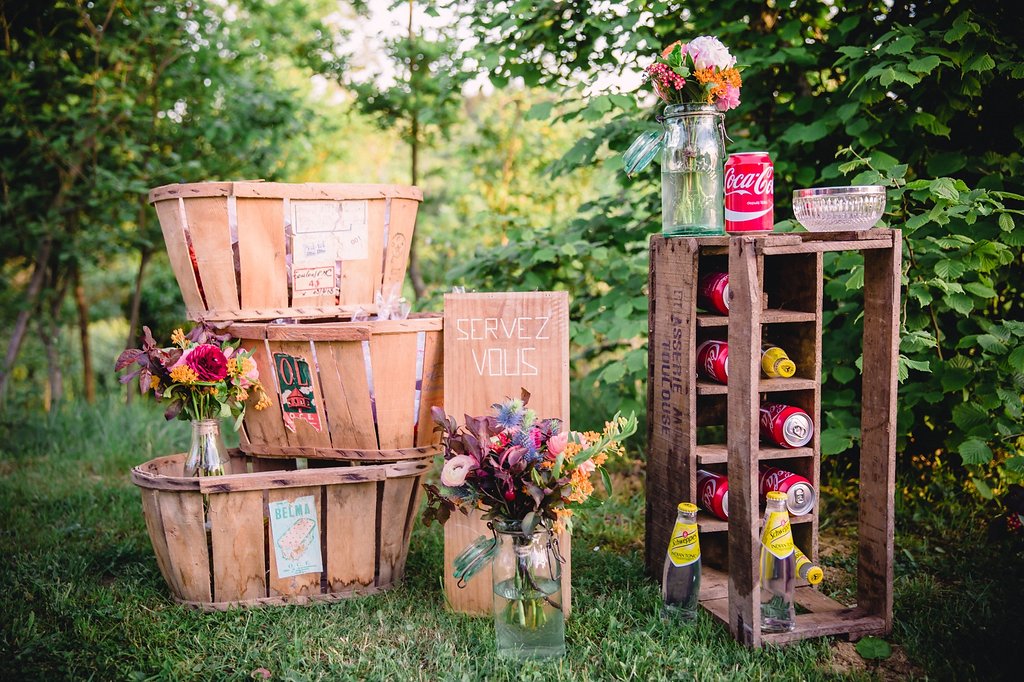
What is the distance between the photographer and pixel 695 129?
273cm

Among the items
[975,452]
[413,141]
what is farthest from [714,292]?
[413,141]

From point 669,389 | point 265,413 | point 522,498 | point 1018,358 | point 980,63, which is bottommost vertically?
point 522,498

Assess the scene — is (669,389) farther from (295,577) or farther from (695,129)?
(295,577)

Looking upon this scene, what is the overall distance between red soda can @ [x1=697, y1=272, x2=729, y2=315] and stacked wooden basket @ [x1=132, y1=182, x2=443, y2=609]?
0.97 meters

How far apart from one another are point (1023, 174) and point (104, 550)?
4.05 metres

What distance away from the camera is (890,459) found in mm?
2621

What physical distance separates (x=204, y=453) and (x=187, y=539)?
0.33 m

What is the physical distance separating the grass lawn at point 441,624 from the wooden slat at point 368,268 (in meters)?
1.11

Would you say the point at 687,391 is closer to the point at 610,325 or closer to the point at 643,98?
the point at 610,325

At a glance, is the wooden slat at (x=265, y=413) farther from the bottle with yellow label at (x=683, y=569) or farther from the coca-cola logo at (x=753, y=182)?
the coca-cola logo at (x=753, y=182)

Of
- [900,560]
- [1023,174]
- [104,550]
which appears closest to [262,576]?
[104,550]

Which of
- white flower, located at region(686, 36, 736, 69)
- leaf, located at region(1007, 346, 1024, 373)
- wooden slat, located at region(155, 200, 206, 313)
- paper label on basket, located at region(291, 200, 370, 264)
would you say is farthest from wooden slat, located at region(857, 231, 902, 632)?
wooden slat, located at region(155, 200, 206, 313)

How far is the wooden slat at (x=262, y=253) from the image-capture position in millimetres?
2947

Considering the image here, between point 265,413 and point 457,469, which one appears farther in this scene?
point 265,413
